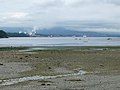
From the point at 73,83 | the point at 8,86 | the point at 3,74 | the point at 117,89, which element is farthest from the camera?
the point at 3,74

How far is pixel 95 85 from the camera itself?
23.0 meters

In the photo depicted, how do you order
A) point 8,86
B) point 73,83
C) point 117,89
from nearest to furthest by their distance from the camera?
1. point 117,89
2. point 8,86
3. point 73,83

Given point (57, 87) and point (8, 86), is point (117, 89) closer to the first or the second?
point (57, 87)

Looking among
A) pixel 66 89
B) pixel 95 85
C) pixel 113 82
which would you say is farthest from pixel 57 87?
pixel 113 82

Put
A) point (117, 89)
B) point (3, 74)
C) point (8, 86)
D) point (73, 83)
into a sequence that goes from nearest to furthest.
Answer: point (117, 89) → point (8, 86) → point (73, 83) → point (3, 74)

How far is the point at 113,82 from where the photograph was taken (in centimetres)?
2462

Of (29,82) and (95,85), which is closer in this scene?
(95,85)

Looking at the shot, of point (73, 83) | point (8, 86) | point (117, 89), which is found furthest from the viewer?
point (73, 83)

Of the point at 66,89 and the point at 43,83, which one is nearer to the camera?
the point at 66,89

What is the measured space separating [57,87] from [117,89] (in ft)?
12.9

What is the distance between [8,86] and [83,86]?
5.09 m

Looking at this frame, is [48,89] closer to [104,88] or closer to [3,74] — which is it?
[104,88]

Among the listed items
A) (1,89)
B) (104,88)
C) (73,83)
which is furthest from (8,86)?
(104,88)

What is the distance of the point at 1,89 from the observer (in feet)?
69.4
